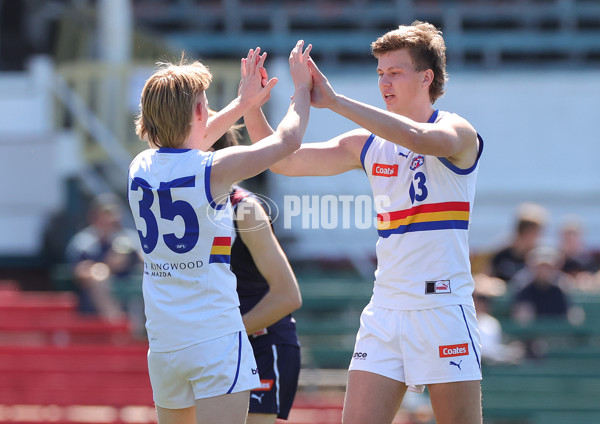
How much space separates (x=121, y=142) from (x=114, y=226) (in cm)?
237

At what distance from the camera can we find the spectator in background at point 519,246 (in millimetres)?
6859

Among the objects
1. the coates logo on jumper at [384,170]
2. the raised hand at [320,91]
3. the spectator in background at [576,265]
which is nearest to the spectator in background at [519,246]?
the spectator in background at [576,265]

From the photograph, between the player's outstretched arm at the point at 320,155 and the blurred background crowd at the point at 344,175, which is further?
the blurred background crowd at the point at 344,175

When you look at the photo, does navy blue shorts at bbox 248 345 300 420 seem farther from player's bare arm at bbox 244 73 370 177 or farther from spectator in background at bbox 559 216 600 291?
spectator in background at bbox 559 216 600 291

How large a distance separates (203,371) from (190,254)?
335mm

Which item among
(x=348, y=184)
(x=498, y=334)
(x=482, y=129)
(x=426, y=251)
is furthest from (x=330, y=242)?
(x=426, y=251)

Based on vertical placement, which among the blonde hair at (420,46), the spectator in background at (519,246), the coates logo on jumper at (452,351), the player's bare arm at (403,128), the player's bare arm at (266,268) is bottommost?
the spectator in background at (519,246)

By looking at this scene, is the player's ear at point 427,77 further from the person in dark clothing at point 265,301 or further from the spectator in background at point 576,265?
the spectator in background at point 576,265

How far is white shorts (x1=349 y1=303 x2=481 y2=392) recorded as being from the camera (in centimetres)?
288

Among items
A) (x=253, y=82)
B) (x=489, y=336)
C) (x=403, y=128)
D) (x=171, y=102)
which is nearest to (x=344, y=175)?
(x=489, y=336)

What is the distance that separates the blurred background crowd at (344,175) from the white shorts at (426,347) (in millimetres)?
2736

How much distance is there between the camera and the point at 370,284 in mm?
8086

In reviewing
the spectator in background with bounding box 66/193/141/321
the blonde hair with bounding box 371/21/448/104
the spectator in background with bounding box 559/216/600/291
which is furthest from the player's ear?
the spectator in background with bounding box 559/216/600/291

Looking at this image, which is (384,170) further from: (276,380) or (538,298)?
(538,298)
